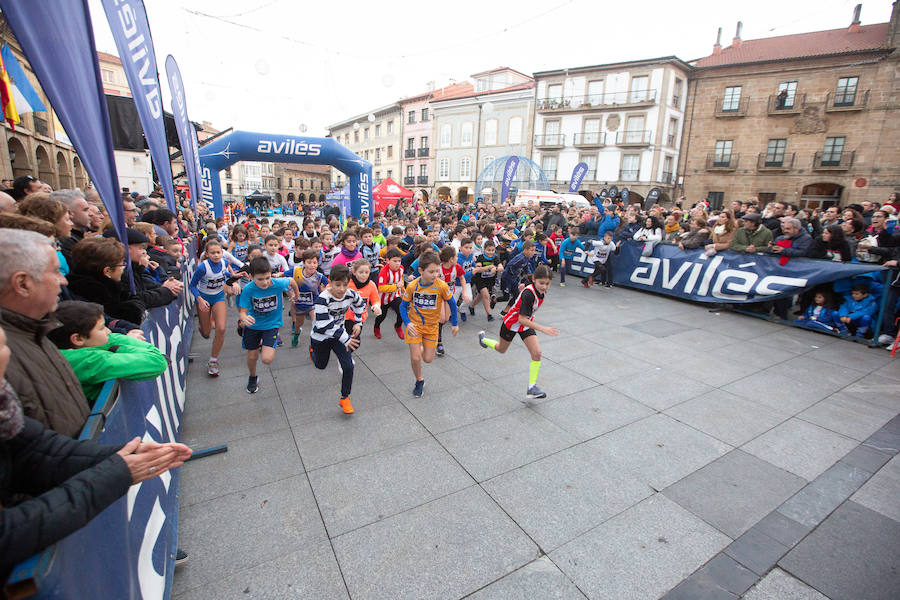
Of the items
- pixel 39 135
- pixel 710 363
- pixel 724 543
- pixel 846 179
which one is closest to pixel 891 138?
pixel 846 179

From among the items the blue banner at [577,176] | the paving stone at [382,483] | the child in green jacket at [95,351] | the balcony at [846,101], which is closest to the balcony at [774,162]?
the balcony at [846,101]

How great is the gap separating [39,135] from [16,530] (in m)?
23.7

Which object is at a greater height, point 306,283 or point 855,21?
point 855,21

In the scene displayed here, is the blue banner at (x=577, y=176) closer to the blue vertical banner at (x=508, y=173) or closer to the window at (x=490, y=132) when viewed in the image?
the blue vertical banner at (x=508, y=173)

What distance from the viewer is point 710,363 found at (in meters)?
6.37

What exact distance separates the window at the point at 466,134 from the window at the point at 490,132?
1.65 meters

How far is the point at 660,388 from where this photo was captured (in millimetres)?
5414

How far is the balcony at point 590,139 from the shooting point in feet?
111

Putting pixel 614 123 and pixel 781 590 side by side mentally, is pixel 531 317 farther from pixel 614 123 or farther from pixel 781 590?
pixel 614 123

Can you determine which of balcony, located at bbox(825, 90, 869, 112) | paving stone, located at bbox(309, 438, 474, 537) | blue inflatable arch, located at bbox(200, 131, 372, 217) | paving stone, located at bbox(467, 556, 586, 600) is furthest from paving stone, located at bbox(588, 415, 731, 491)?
balcony, located at bbox(825, 90, 869, 112)

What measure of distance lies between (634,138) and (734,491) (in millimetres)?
34242

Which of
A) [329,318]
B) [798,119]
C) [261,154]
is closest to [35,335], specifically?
[329,318]

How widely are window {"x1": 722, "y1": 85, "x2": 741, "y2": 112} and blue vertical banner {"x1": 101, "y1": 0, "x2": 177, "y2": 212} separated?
119 ft

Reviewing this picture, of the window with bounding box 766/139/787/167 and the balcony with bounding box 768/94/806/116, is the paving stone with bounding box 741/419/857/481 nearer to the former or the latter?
the window with bounding box 766/139/787/167
